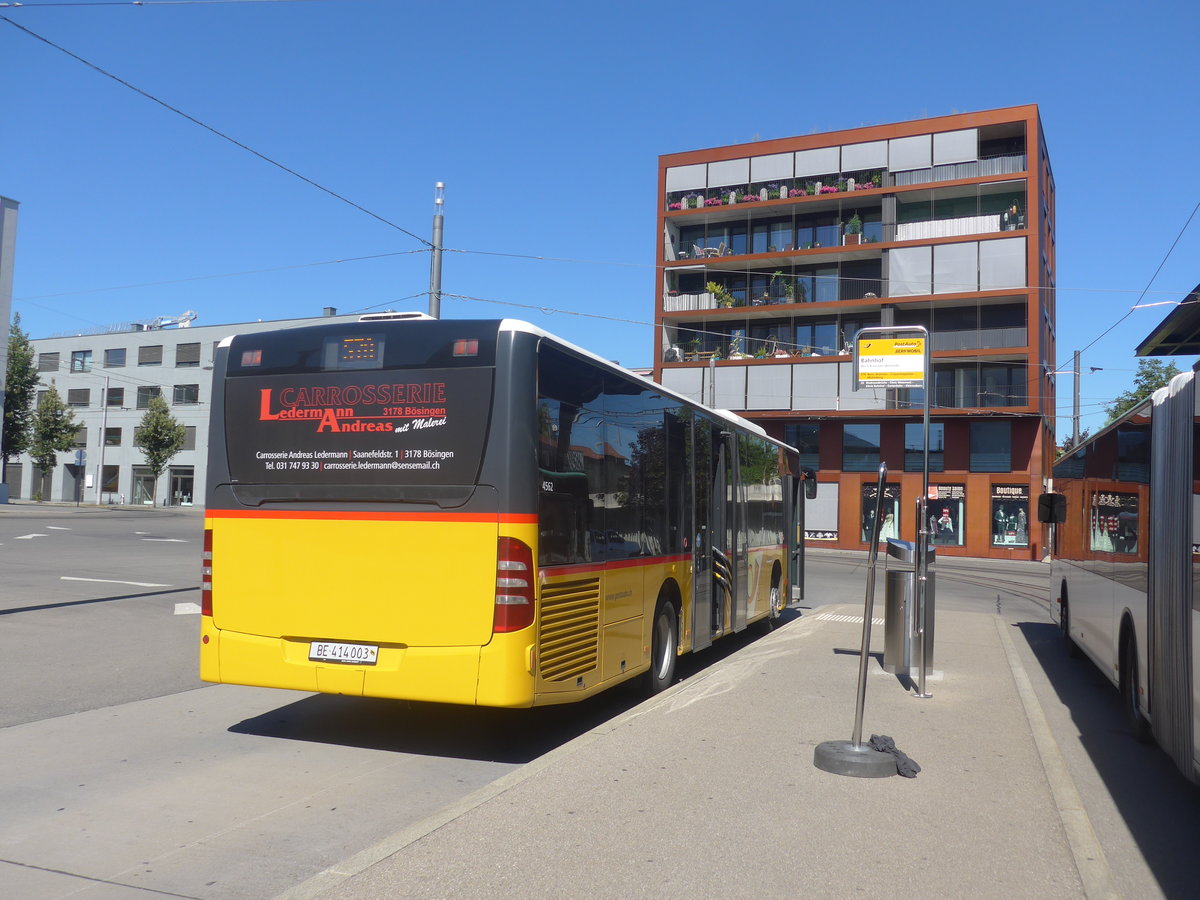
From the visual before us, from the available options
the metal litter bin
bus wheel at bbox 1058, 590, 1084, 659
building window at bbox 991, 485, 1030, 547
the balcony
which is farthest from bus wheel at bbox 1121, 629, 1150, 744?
the balcony

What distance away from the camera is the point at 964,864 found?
185 inches

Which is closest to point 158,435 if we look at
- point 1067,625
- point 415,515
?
point 1067,625

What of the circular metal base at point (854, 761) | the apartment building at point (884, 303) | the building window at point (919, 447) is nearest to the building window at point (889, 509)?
the apartment building at point (884, 303)

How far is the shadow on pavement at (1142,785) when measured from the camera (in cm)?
530

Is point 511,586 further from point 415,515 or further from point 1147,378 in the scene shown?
point 1147,378

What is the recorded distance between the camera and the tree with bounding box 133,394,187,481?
63.3m

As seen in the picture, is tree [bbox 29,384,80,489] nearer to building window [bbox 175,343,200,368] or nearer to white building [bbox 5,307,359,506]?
white building [bbox 5,307,359,506]

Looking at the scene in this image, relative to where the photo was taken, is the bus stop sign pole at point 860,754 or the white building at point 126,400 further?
the white building at point 126,400

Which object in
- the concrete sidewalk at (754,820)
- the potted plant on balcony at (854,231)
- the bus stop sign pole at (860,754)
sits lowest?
the concrete sidewalk at (754,820)

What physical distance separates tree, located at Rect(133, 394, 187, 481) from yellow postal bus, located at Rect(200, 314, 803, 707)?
60.9 metres

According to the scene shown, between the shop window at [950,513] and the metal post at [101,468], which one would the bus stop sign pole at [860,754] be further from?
the metal post at [101,468]

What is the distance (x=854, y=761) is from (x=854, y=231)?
40.9 metres

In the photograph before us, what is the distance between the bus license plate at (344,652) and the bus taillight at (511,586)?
918 millimetres

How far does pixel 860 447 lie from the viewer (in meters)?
43.9
